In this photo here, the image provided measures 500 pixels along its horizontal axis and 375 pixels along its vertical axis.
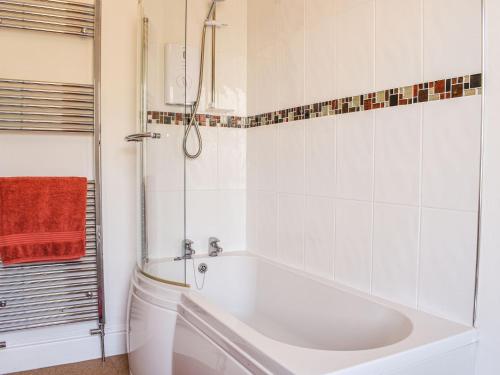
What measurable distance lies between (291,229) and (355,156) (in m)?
0.61

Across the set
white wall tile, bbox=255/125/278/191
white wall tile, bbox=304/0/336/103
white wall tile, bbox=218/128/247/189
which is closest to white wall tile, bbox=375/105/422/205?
white wall tile, bbox=304/0/336/103

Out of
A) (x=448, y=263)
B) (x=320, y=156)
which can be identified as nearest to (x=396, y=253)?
(x=448, y=263)

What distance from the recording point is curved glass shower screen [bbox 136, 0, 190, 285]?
2.02 metres

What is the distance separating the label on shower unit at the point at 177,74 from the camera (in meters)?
2.07

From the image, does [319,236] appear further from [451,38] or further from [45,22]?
[45,22]

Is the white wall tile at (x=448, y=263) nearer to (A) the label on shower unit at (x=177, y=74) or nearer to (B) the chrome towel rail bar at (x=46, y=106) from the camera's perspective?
(A) the label on shower unit at (x=177, y=74)

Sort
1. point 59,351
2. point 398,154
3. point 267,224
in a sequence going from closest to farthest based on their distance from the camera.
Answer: point 398,154
point 59,351
point 267,224

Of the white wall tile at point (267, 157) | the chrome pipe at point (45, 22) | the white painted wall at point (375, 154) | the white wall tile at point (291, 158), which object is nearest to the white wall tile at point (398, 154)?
the white painted wall at point (375, 154)

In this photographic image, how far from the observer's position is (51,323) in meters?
2.29

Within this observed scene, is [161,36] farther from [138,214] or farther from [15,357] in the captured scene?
[15,357]

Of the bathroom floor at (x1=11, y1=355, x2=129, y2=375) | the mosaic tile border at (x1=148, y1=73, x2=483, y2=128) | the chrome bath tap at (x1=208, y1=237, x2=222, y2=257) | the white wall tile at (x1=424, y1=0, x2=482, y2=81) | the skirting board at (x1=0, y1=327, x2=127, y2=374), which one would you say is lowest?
the bathroom floor at (x1=11, y1=355, x2=129, y2=375)

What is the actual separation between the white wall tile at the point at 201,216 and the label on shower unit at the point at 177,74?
0.60 meters

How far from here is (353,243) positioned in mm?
1804

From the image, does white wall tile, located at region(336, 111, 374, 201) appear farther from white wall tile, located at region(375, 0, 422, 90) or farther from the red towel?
the red towel
